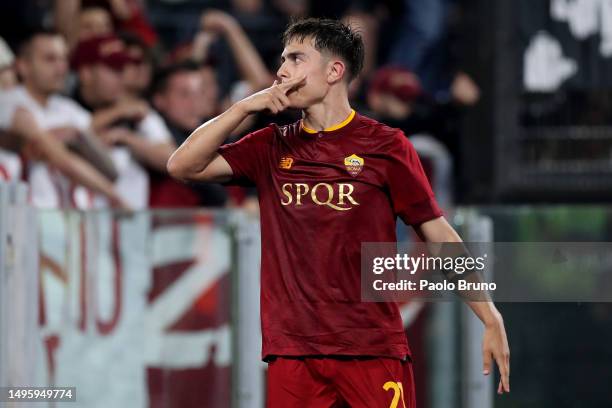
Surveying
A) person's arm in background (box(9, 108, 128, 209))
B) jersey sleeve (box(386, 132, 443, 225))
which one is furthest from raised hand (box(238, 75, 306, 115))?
person's arm in background (box(9, 108, 128, 209))

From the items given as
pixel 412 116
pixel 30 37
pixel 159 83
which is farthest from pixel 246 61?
pixel 30 37

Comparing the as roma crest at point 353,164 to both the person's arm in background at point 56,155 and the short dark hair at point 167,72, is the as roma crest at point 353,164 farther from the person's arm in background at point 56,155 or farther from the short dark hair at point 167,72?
the short dark hair at point 167,72

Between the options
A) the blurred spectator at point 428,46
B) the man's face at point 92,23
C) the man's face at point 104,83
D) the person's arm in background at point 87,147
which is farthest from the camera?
the blurred spectator at point 428,46

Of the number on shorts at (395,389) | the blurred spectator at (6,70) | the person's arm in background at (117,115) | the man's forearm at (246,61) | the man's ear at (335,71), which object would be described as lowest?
the number on shorts at (395,389)

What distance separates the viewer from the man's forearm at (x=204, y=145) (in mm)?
4766

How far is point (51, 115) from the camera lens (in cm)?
774

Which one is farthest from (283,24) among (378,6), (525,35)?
(525,35)

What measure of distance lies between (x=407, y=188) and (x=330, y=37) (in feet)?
2.06

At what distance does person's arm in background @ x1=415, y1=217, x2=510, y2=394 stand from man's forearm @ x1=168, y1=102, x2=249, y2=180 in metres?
0.79

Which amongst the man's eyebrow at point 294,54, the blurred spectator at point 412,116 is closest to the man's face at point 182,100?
the blurred spectator at point 412,116

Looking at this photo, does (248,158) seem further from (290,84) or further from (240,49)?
(240,49)

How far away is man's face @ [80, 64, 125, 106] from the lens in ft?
26.9

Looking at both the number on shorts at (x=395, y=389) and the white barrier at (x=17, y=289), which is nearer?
the number on shorts at (x=395, y=389)

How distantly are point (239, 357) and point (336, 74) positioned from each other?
2689mm
